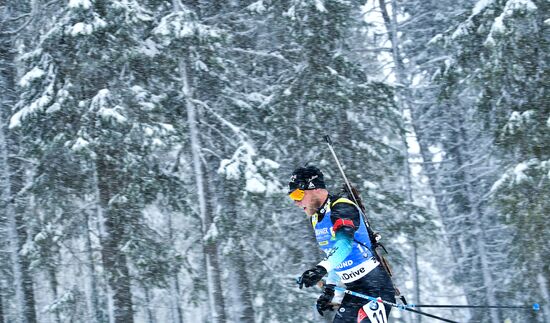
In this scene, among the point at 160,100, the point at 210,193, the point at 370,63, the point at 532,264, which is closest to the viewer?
the point at 532,264

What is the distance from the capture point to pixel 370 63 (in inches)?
773

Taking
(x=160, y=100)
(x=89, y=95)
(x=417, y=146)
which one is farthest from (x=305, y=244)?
(x=417, y=146)

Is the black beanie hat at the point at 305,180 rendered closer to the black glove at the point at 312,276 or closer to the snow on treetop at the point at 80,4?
the black glove at the point at 312,276

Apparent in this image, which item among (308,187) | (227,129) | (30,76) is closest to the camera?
(308,187)

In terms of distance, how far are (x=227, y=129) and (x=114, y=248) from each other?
14.4 feet

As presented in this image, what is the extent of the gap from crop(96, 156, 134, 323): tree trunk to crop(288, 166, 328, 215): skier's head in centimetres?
783

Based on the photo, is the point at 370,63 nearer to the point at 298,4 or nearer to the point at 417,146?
the point at 417,146

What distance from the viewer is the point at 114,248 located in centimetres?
1286

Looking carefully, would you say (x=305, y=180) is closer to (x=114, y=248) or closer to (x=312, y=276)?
(x=312, y=276)

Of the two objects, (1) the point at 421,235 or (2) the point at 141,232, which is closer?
(2) the point at 141,232

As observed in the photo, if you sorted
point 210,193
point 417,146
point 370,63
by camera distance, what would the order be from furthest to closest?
point 417,146 < point 370,63 < point 210,193

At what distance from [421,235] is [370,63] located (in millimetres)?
6079

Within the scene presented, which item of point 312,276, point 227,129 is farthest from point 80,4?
point 312,276

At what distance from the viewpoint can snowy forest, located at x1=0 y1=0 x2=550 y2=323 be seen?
1245 centimetres
